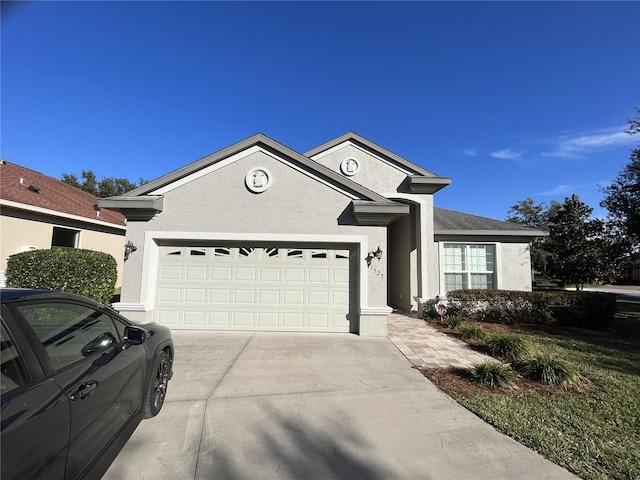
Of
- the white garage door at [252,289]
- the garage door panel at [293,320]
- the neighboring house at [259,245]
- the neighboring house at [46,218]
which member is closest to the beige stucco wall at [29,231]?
the neighboring house at [46,218]

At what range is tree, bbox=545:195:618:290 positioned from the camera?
15.3m

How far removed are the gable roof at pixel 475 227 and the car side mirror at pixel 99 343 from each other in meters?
11.0

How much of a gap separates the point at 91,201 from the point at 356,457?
20504mm

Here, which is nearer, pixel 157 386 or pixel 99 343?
pixel 99 343

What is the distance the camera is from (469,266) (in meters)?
12.4

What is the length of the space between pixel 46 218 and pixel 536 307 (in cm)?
1860

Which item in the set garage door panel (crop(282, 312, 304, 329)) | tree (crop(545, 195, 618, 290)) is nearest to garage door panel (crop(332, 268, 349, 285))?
garage door panel (crop(282, 312, 304, 329))

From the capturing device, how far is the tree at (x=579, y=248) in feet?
50.1

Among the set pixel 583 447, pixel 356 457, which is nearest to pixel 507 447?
pixel 583 447

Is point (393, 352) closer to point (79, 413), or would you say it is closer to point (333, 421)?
point (333, 421)

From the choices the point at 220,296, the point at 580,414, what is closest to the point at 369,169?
the point at 220,296

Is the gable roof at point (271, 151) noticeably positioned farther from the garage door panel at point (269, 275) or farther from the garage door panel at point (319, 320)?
the garage door panel at point (319, 320)

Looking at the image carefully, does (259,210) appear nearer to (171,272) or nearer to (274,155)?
(274,155)

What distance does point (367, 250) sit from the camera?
823 cm
